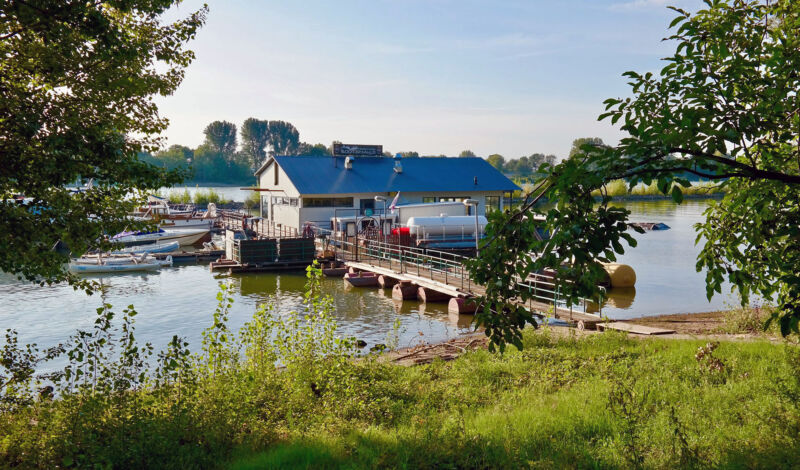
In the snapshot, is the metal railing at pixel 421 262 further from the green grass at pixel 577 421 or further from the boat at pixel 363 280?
the green grass at pixel 577 421

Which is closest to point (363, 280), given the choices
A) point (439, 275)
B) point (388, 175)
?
point (439, 275)

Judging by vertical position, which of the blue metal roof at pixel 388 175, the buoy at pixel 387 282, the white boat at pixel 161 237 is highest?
the blue metal roof at pixel 388 175

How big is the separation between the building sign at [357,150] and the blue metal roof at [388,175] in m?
0.75

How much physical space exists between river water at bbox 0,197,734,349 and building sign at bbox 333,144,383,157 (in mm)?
17536

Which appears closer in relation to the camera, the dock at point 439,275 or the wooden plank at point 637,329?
the wooden plank at point 637,329

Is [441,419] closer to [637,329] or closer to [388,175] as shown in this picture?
[637,329]

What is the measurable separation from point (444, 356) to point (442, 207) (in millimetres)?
27110

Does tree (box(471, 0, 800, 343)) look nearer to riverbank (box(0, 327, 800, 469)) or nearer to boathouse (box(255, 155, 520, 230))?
riverbank (box(0, 327, 800, 469))

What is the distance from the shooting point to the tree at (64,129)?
7395 millimetres

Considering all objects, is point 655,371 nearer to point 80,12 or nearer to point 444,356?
point 444,356

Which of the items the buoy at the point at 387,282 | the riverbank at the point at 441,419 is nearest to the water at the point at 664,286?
the riverbank at the point at 441,419

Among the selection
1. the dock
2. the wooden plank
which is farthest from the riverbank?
the dock

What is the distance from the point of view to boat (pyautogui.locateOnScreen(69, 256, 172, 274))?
116 ft

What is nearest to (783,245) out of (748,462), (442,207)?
(748,462)
